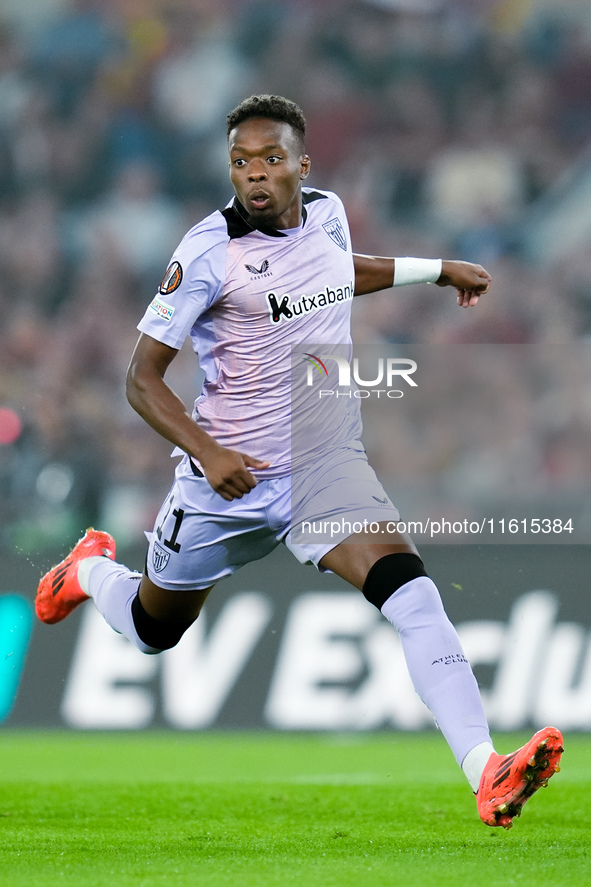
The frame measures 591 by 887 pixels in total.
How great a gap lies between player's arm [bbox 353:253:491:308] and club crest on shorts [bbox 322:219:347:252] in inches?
9.4

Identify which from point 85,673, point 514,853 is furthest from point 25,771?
point 514,853

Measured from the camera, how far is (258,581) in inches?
305

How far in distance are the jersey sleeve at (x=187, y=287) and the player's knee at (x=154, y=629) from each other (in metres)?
1.20

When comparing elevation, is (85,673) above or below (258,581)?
below

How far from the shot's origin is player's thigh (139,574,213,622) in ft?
15.1

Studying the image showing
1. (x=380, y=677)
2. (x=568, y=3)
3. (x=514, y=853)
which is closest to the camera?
(x=514, y=853)

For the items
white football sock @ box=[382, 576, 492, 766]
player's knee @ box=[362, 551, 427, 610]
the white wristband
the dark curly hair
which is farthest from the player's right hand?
the white wristband

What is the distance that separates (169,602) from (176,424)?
934 mm

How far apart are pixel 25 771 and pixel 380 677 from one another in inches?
84.7

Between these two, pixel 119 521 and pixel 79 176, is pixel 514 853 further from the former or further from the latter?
pixel 79 176

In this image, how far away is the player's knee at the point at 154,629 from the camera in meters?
4.76

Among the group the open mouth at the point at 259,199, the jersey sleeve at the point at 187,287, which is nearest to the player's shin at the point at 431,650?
the jersey sleeve at the point at 187,287

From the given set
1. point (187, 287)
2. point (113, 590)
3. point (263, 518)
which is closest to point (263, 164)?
point (187, 287)

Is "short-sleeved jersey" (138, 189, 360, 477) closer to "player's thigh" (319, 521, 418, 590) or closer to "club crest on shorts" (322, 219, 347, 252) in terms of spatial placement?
"club crest on shorts" (322, 219, 347, 252)
